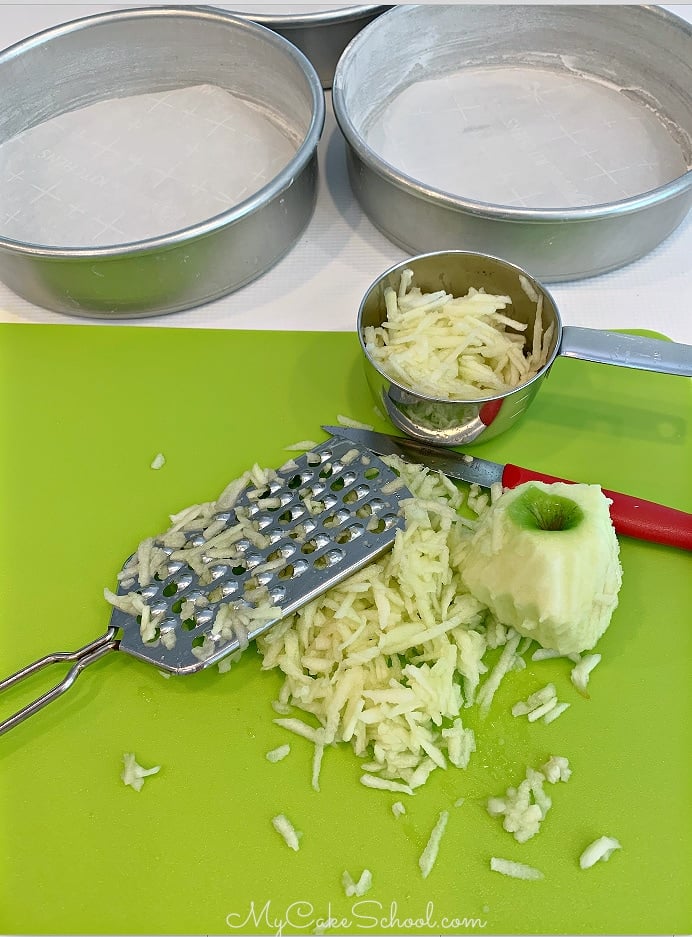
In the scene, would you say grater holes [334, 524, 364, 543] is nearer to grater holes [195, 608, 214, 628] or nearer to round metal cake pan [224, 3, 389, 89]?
grater holes [195, 608, 214, 628]

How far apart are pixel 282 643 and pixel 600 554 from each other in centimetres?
49

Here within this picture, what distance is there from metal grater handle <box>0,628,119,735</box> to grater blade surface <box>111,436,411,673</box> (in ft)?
0.09

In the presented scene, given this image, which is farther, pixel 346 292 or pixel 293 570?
pixel 346 292

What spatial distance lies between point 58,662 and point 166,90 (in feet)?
5.24

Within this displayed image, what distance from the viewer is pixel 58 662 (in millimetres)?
1191

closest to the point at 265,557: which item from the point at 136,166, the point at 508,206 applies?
the point at 508,206

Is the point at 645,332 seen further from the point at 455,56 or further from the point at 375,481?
the point at 455,56

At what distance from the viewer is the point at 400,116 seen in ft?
6.61

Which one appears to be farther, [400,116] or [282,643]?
[400,116]

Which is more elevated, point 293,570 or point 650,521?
point 293,570

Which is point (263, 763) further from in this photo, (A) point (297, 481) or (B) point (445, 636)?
(A) point (297, 481)

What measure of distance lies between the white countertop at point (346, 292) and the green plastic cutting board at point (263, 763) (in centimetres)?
26

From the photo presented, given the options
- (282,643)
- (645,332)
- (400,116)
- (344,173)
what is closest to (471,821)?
(282,643)

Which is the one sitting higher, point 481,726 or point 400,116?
point 400,116
